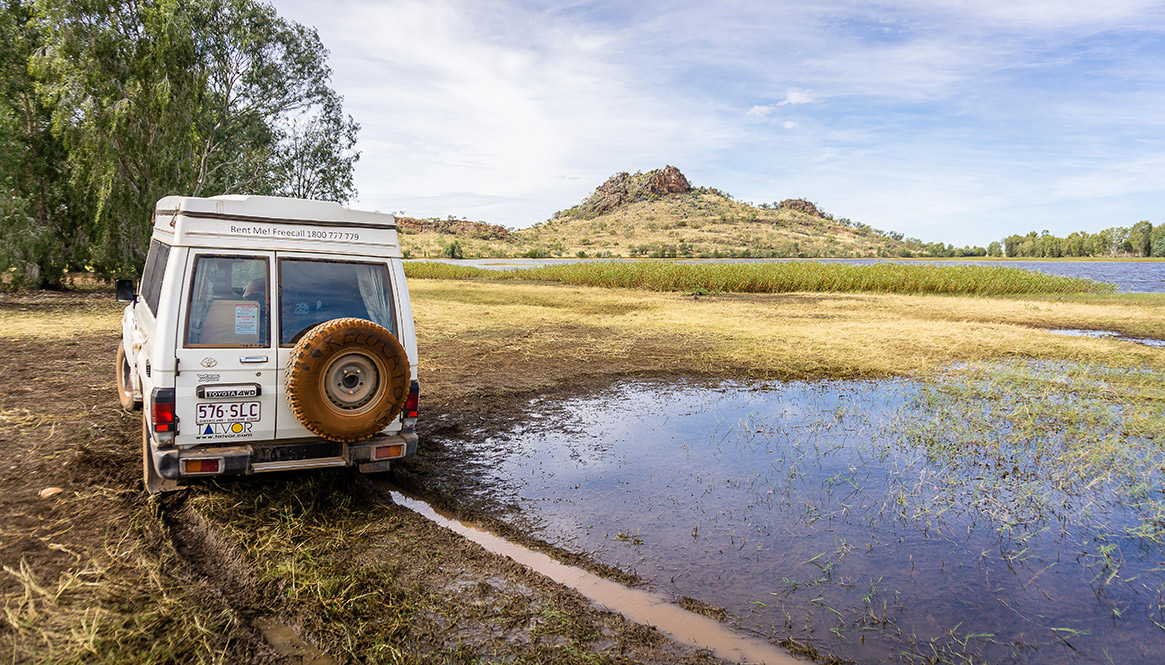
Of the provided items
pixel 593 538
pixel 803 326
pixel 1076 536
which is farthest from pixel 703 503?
pixel 803 326

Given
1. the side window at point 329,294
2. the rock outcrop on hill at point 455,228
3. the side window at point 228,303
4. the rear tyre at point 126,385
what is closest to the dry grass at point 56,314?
the rear tyre at point 126,385

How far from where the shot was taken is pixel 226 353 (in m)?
4.95

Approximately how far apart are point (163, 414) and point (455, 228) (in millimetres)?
120237

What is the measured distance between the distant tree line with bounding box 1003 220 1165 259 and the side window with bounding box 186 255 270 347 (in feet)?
444

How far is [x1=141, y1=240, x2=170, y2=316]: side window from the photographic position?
19.0ft

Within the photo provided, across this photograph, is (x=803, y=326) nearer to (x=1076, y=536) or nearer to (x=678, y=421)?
(x=678, y=421)

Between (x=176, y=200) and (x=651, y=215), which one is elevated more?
(x=651, y=215)

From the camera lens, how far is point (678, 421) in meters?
8.97

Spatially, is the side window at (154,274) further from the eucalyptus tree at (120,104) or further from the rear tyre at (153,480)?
the eucalyptus tree at (120,104)

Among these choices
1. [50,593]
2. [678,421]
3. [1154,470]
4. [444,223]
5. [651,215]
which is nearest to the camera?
[50,593]

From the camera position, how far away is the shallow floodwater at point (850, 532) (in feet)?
13.5

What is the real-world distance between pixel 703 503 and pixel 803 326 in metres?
13.9

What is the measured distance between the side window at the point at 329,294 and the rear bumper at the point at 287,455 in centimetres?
87

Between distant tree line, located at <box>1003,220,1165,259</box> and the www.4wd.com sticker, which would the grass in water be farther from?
distant tree line, located at <box>1003,220,1165,259</box>
